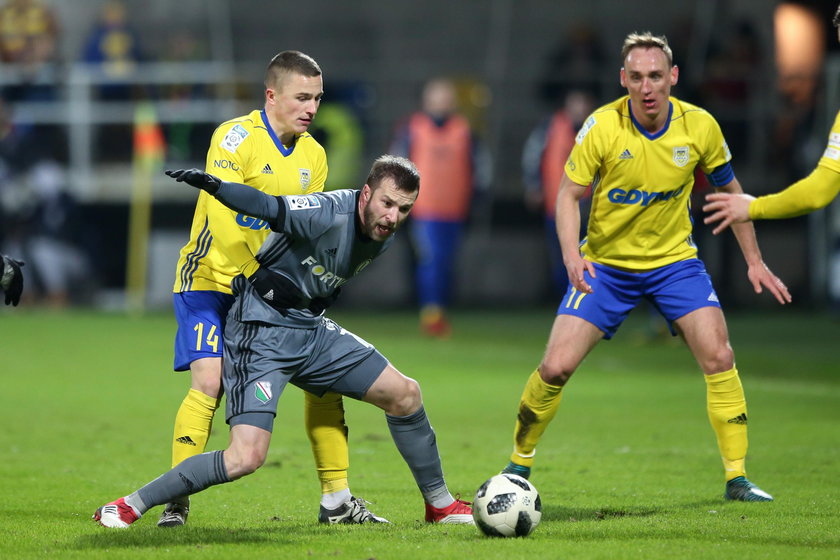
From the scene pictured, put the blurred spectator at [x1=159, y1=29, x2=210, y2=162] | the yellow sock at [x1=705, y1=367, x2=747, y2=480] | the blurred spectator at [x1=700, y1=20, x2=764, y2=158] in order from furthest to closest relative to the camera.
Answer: the blurred spectator at [x1=700, y1=20, x2=764, y2=158]
the blurred spectator at [x1=159, y1=29, x2=210, y2=162]
the yellow sock at [x1=705, y1=367, x2=747, y2=480]

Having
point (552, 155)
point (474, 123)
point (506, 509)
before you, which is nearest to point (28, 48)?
point (474, 123)

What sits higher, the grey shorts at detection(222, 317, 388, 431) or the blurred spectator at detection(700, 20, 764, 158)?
the blurred spectator at detection(700, 20, 764, 158)

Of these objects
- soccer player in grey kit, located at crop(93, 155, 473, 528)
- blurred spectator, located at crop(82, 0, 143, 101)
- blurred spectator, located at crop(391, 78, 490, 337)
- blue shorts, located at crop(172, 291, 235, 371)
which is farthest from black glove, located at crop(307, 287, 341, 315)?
blurred spectator, located at crop(82, 0, 143, 101)

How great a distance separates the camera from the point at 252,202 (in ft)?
18.1

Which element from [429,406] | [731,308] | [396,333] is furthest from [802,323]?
[429,406]

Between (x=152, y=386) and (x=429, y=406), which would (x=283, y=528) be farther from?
(x=152, y=386)

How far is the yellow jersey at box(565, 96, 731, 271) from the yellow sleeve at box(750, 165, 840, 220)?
2.58 ft

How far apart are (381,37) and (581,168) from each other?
16871 millimetres

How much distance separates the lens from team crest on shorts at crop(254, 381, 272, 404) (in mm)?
5836

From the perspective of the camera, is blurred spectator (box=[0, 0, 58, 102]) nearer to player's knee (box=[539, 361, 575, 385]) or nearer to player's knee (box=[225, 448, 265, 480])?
player's knee (box=[539, 361, 575, 385])

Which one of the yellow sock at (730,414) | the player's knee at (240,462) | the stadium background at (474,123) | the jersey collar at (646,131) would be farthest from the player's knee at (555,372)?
the stadium background at (474,123)

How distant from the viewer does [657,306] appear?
7.20 m

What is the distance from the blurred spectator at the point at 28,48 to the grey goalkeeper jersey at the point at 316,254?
16196 mm

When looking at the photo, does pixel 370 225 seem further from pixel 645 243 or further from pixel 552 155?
pixel 552 155
